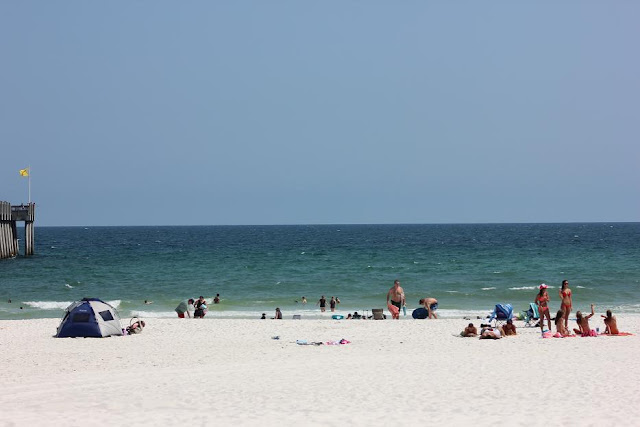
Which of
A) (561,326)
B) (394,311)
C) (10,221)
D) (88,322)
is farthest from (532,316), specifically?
(10,221)

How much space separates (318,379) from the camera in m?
15.2

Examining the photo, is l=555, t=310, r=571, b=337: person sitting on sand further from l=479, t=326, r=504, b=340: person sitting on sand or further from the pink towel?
the pink towel

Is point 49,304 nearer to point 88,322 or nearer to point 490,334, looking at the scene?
point 88,322

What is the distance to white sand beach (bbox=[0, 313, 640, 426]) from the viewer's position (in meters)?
11.8

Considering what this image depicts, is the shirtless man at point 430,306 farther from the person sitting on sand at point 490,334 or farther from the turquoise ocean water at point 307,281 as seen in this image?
the person sitting on sand at point 490,334

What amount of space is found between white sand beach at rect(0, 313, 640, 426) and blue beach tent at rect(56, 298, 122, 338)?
65cm

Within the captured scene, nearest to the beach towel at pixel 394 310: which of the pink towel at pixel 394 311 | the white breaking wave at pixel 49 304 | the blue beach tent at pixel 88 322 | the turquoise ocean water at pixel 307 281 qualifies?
the pink towel at pixel 394 311

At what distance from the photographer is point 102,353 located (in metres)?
19.9

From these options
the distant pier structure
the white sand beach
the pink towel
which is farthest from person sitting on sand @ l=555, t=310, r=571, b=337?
the distant pier structure

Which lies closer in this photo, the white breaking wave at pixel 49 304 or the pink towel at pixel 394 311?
the pink towel at pixel 394 311

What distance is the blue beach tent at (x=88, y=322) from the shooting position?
23.2 m

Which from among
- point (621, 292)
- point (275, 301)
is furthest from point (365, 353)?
point (621, 292)

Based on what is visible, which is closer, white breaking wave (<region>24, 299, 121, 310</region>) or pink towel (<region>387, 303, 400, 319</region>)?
pink towel (<region>387, 303, 400, 319</region>)

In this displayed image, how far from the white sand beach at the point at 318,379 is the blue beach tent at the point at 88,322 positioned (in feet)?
2.15
